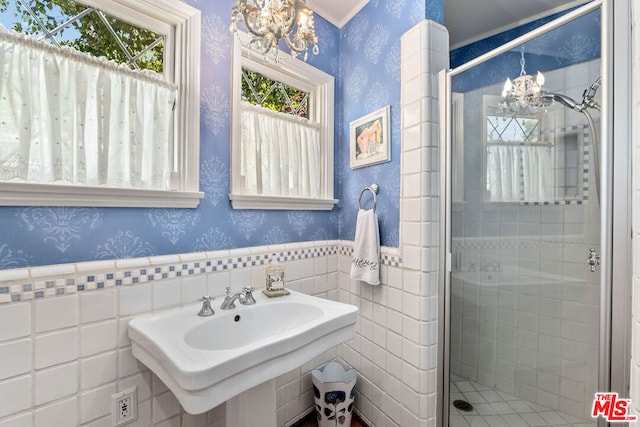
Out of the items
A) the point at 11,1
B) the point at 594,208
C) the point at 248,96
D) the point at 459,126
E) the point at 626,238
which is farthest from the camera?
the point at 248,96

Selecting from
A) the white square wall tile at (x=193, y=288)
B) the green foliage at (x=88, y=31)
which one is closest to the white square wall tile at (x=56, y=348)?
the white square wall tile at (x=193, y=288)

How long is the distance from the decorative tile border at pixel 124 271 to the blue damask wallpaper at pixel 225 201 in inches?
1.3

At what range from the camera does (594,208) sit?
3.49 ft

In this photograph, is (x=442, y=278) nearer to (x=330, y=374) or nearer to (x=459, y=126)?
(x=459, y=126)

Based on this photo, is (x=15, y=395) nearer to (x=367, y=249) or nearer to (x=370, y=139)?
(x=367, y=249)

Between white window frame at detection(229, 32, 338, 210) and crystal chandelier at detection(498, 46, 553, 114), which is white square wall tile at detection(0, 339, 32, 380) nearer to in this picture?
white window frame at detection(229, 32, 338, 210)

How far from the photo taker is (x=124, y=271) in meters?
1.01

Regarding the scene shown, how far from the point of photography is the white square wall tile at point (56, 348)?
0.85 meters

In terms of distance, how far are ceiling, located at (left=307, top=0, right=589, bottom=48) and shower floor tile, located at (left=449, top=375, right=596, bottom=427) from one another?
7.34 feet

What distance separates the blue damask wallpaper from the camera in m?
0.90

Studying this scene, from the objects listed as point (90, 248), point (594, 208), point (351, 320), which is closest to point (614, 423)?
point (594, 208)

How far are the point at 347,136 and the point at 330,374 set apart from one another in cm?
150

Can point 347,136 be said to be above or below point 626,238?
above

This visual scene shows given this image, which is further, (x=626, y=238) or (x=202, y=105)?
(x=202, y=105)
